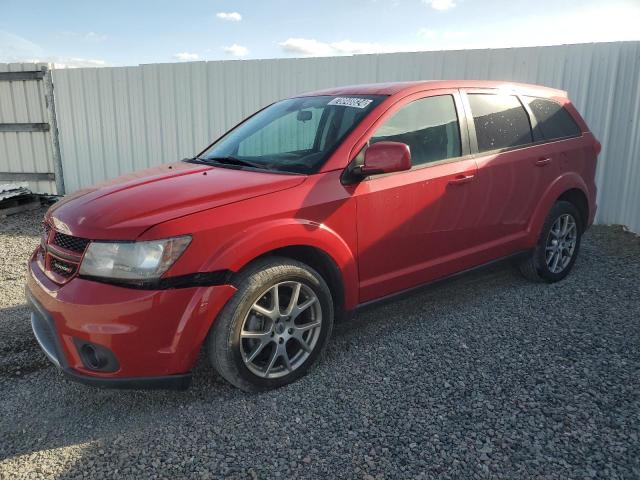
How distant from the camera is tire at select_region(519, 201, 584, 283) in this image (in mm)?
4422

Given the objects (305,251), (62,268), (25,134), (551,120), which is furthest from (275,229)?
(25,134)

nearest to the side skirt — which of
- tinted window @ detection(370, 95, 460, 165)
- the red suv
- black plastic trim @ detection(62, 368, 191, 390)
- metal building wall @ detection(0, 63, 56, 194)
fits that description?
the red suv

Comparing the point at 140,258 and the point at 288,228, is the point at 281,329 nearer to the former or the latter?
the point at 288,228

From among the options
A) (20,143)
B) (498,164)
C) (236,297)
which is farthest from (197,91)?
(236,297)

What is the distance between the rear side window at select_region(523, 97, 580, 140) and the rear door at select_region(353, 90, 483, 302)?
98 cm

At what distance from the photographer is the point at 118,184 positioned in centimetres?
306

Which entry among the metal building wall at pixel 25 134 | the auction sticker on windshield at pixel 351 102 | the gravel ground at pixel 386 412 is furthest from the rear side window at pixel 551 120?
the metal building wall at pixel 25 134

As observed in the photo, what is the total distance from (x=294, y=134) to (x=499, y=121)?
1.64m

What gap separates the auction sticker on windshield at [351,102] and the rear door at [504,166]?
861 millimetres

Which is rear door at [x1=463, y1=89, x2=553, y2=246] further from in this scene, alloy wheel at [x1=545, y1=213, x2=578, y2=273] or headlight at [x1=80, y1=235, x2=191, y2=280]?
headlight at [x1=80, y1=235, x2=191, y2=280]

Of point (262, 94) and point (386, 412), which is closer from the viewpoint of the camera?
point (386, 412)

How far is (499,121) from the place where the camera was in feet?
13.2

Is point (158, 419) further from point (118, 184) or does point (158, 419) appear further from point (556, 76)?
point (556, 76)

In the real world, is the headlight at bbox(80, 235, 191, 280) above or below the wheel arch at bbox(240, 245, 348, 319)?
above
